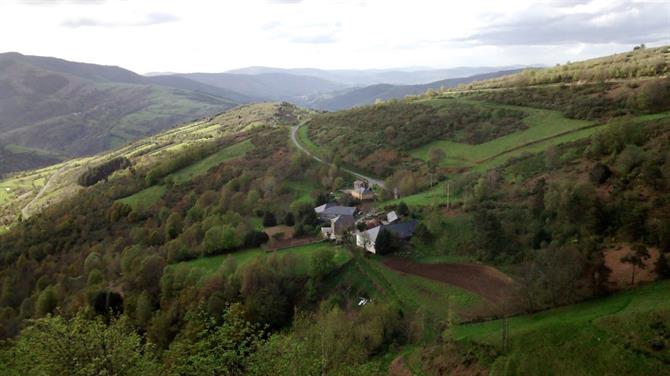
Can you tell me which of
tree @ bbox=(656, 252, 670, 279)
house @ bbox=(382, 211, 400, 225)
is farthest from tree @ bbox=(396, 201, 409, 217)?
tree @ bbox=(656, 252, 670, 279)

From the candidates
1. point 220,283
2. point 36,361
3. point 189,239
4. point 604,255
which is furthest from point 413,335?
point 189,239

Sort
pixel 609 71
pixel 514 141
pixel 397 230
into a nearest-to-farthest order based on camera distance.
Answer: pixel 397 230
pixel 514 141
pixel 609 71

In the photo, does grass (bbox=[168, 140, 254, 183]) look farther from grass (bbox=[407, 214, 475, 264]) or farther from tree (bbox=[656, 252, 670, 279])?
tree (bbox=[656, 252, 670, 279])

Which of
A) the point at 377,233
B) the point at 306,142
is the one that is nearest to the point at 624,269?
the point at 377,233

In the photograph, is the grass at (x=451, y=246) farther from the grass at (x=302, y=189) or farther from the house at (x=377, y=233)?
the grass at (x=302, y=189)

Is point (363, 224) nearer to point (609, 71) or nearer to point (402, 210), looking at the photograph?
point (402, 210)
